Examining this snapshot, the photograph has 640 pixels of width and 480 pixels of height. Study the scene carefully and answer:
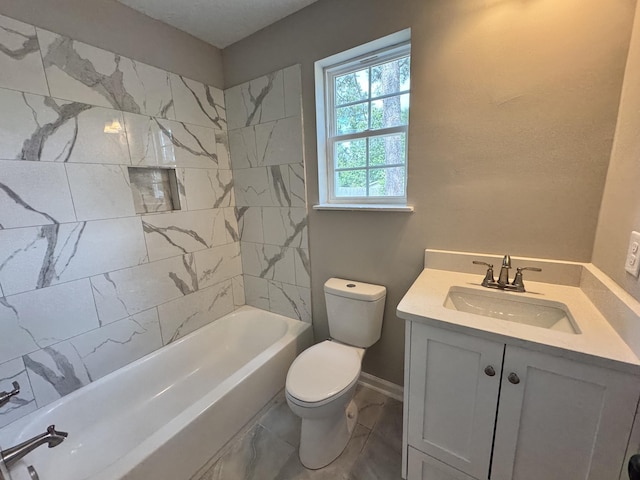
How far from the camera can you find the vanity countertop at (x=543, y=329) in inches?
29.8

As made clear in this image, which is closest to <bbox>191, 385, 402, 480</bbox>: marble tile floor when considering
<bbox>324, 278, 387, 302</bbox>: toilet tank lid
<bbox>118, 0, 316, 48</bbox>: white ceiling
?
<bbox>324, 278, 387, 302</bbox>: toilet tank lid

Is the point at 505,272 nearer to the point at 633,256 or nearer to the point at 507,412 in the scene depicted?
the point at 633,256

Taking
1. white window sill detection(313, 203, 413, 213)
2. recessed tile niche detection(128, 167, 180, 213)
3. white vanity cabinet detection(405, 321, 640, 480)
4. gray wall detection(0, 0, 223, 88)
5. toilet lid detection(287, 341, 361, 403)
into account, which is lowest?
toilet lid detection(287, 341, 361, 403)

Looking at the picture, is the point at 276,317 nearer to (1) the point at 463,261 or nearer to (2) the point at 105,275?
(2) the point at 105,275

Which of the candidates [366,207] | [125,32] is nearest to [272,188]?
[366,207]

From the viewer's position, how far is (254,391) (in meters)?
1.60

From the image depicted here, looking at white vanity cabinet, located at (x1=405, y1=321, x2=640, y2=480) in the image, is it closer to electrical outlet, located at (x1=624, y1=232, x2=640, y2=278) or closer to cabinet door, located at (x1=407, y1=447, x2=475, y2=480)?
cabinet door, located at (x1=407, y1=447, x2=475, y2=480)

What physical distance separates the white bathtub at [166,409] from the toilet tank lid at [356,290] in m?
0.49

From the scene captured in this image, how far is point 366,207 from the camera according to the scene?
160 cm

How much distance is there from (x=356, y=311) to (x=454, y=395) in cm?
70

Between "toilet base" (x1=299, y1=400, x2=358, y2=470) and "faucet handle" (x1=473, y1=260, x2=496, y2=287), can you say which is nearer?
"faucet handle" (x1=473, y1=260, x2=496, y2=287)

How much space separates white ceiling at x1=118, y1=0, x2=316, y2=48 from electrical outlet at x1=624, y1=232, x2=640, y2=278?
1871 mm

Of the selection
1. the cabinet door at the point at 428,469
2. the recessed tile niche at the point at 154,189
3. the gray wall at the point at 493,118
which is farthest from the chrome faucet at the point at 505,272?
the recessed tile niche at the point at 154,189

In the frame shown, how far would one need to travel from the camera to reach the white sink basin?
1061 mm
